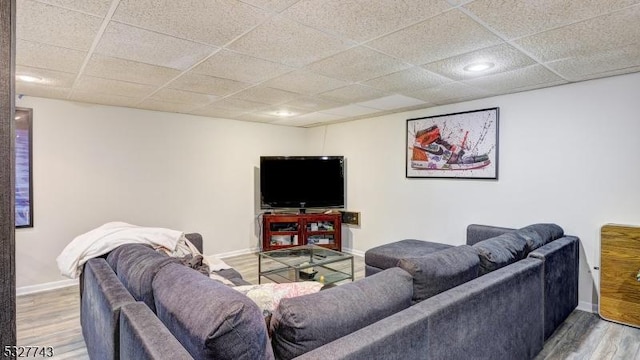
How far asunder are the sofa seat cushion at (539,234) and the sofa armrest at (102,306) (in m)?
2.67

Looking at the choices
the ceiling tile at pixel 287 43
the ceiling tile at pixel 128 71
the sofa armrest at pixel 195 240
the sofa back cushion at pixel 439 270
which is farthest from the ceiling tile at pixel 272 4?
the sofa armrest at pixel 195 240

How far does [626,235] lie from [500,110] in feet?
5.31

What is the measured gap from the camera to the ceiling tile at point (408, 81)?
2.93 m

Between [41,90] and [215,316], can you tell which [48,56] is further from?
[215,316]

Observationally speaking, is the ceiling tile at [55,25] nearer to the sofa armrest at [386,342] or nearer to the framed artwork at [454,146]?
the sofa armrest at [386,342]

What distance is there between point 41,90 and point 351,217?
13.6ft

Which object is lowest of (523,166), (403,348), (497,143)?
(403,348)

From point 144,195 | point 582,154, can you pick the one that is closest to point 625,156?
point 582,154

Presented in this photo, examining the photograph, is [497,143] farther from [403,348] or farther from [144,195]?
[144,195]

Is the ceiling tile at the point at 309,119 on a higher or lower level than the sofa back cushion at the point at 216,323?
higher

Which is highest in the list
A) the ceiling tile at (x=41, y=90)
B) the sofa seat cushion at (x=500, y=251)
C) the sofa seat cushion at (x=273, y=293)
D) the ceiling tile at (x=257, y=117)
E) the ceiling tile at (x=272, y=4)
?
the ceiling tile at (x=272, y=4)

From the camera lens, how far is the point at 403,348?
1.34 metres

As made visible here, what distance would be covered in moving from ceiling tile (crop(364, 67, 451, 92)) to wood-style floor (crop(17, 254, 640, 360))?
2.32 metres

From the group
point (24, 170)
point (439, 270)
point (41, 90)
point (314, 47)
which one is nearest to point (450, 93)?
point (314, 47)
